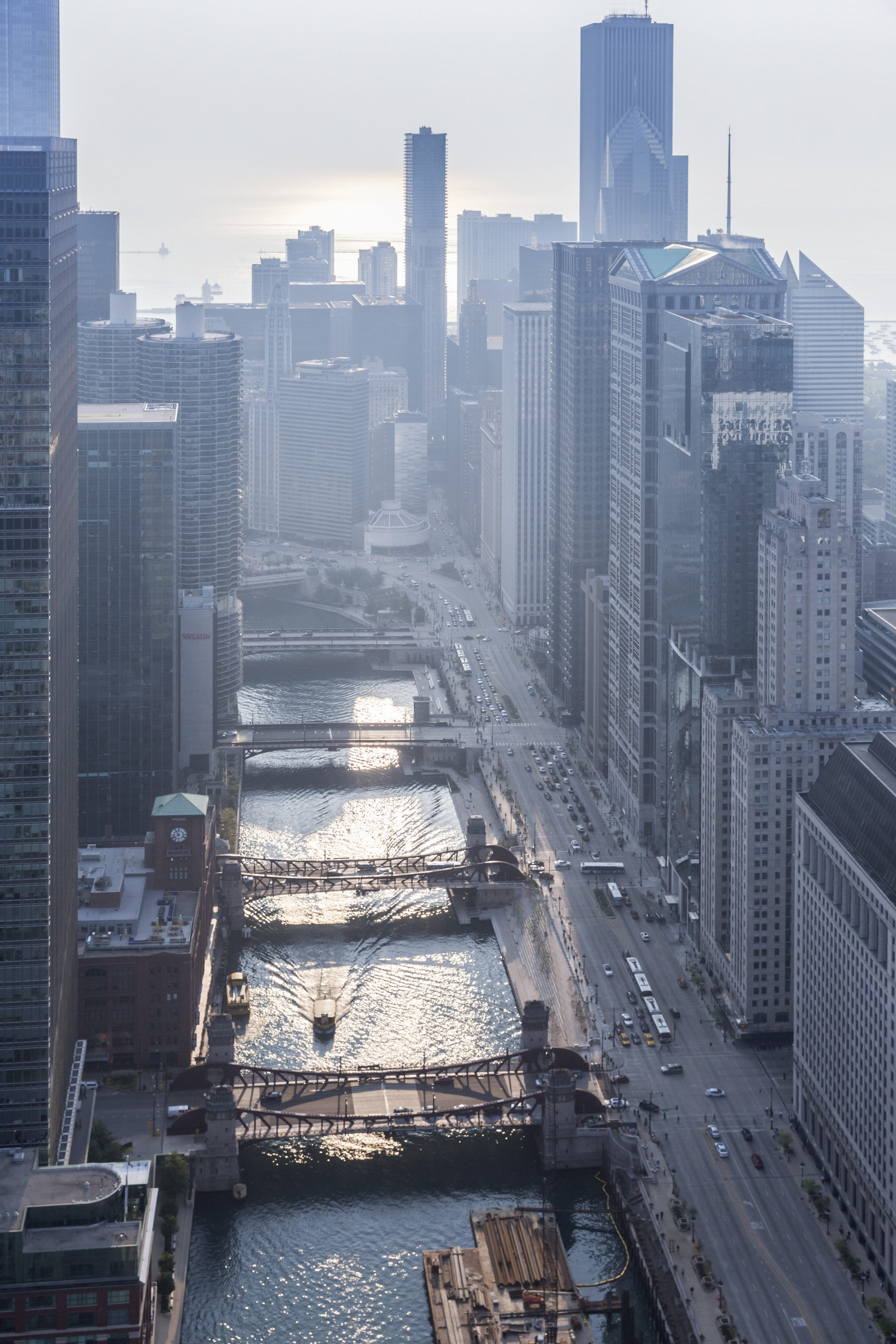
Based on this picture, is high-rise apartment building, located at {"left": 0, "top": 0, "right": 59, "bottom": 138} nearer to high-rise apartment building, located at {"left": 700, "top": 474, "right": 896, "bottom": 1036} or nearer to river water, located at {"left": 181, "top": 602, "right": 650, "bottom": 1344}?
river water, located at {"left": 181, "top": 602, "right": 650, "bottom": 1344}

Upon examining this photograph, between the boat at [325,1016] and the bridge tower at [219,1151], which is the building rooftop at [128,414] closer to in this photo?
the boat at [325,1016]

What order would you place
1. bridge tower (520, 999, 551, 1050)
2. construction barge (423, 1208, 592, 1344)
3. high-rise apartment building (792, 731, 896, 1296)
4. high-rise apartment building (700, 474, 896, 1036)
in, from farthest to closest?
high-rise apartment building (700, 474, 896, 1036) → bridge tower (520, 999, 551, 1050) → high-rise apartment building (792, 731, 896, 1296) → construction barge (423, 1208, 592, 1344)

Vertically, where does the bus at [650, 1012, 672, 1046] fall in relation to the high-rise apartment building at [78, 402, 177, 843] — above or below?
below

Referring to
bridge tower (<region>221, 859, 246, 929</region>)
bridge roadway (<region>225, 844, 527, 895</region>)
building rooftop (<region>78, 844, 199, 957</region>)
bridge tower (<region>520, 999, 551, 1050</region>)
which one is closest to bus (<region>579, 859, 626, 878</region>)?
bridge roadway (<region>225, 844, 527, 895</region>)

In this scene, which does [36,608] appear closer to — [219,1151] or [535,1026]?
[219,1151]

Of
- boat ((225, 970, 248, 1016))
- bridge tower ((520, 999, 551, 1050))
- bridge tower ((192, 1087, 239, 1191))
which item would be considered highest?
bridge tower ((520, 999, 551, 1050))

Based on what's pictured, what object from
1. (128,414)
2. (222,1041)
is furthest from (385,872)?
(128,414)

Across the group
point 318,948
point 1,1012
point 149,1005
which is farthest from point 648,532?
point 1,1012

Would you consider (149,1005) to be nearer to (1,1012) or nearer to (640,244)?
(1,1012)
